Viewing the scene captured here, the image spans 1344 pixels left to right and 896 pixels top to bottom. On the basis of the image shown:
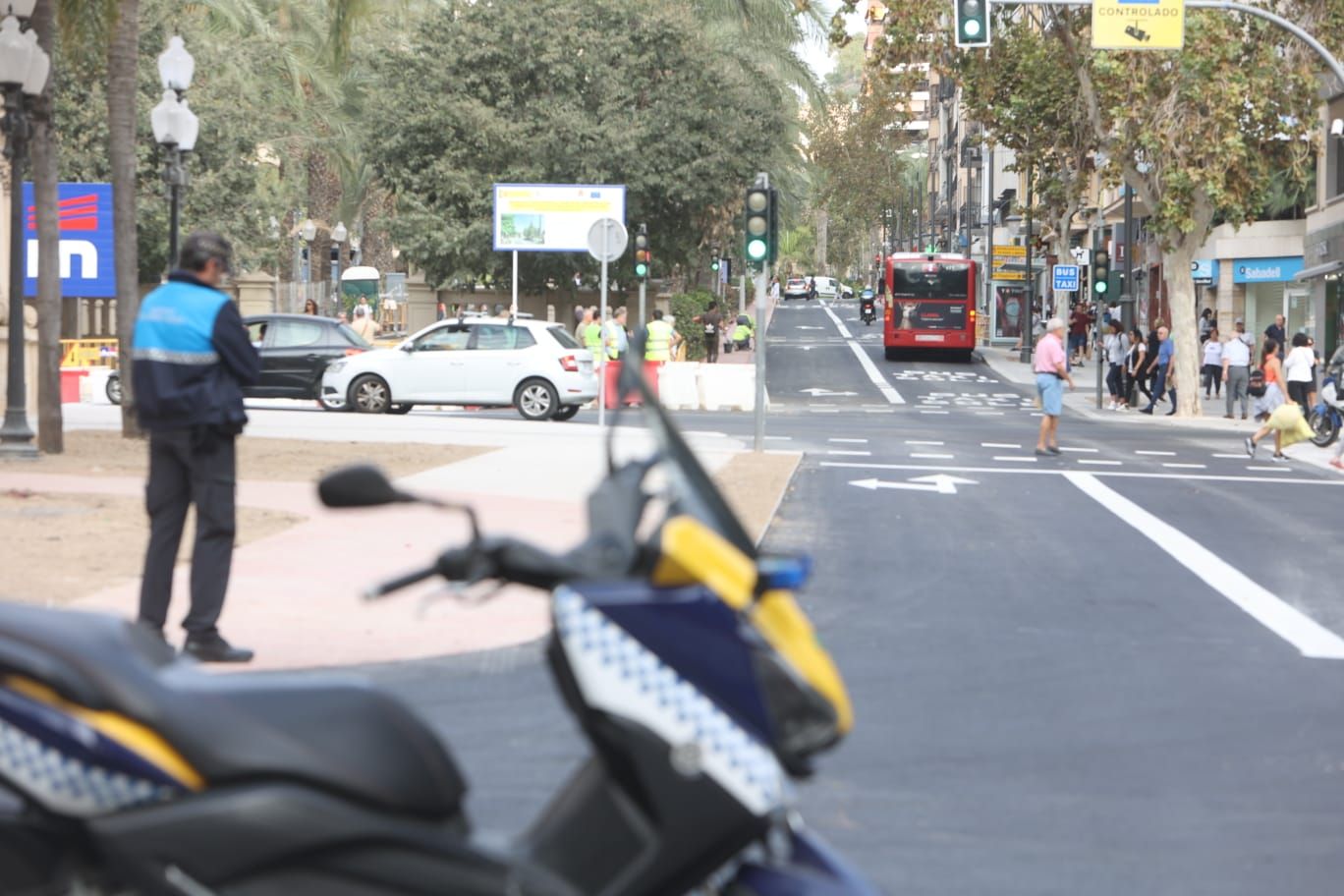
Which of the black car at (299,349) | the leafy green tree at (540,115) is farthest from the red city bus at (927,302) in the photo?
the black car at (299,349)

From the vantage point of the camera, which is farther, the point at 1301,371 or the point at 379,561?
the point at 1301,371

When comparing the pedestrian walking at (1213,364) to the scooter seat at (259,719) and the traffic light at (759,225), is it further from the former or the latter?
the scooter seat at (259,719)

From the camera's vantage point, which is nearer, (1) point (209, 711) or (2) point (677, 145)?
(1) point (209, 711)

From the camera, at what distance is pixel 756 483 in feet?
59.8

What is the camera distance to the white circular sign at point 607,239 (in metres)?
25.7

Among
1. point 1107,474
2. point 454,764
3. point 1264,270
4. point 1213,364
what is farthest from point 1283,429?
point 1264,270

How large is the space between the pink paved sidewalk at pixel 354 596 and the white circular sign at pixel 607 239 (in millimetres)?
10937

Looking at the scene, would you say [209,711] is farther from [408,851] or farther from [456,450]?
[456,450]

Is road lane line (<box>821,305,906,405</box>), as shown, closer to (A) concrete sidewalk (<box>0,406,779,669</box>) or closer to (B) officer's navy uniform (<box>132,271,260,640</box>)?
(A) concrete sidewalk (<box>0,406,779,669</box>)

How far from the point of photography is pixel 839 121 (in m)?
116

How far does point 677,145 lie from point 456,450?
95.1 ft

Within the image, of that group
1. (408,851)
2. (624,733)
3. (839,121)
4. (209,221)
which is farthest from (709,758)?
(839,121)

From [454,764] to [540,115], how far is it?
4602 centimetres

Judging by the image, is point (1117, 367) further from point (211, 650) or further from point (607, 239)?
point (211, 650)
